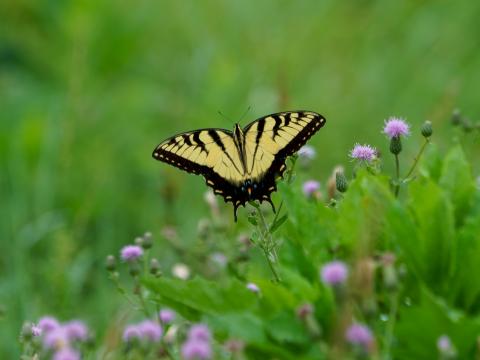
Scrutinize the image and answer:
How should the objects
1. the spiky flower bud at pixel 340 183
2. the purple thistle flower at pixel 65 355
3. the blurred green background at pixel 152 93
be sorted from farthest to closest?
the blurred green background at pixel 152 93, the spiky flower bud at pixel 340 183, the purple thistle flower at pixel 65 355

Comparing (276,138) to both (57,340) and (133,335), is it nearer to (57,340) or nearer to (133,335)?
(133,335)

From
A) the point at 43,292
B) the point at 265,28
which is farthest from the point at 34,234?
the point at 265,28

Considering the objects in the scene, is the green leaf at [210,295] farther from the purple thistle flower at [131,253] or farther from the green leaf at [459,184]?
the purple thistle flower at [131,253]

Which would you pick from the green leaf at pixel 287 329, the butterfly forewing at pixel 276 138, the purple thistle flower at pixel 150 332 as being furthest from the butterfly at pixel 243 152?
the green leaf at pixel 287 329

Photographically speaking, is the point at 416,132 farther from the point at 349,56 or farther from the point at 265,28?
the point at 265,28

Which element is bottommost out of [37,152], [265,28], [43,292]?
[43,292]

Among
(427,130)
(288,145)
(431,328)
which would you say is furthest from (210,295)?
(288,145)

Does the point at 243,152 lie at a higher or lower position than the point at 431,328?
higher
